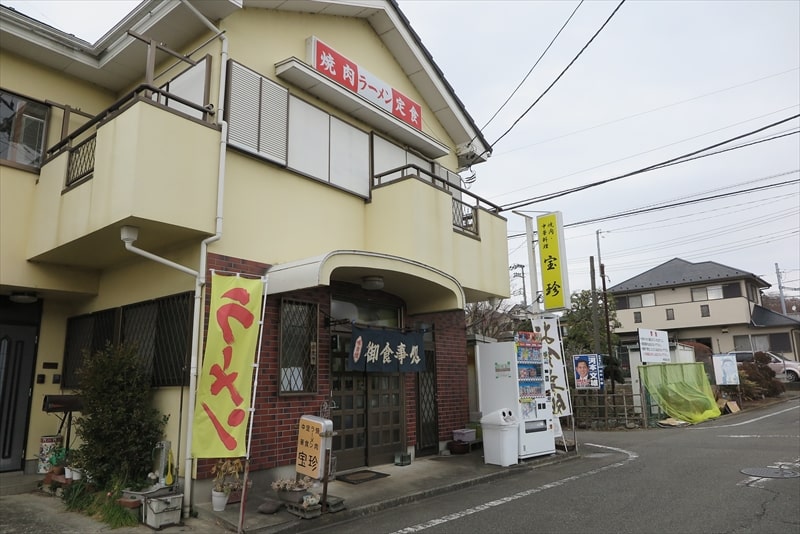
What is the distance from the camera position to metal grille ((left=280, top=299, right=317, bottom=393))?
8.74 m

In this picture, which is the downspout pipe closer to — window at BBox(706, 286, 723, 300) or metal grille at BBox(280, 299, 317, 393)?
metal grille at BBox(280, 299, 317, 393)

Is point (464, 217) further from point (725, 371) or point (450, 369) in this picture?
point (725, 371)

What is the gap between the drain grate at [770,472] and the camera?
9062mm

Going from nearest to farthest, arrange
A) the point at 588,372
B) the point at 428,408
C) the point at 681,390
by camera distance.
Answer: the point at 428,408
the point at 588,372
the point at 681,390

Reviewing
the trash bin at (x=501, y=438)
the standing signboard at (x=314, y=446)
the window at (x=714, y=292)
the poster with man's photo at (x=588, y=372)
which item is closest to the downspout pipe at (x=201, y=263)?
the standing signboard at (x=314, y=446)

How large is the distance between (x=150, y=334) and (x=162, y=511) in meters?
2.98

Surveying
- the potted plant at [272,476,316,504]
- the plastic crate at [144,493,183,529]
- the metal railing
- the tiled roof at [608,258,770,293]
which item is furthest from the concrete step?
the tiled roof at [608,258,770,293]

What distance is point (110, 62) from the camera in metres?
9.81

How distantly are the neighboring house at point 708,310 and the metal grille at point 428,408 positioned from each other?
27.2 meters

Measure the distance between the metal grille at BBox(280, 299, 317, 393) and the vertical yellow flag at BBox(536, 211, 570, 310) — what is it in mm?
6135

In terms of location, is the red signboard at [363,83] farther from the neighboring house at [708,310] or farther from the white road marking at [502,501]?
the neighboring house at [708,310]

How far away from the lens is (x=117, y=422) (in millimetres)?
7605

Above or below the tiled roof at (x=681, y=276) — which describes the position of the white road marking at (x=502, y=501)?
below

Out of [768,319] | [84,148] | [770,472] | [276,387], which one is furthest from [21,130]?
[768,319]
